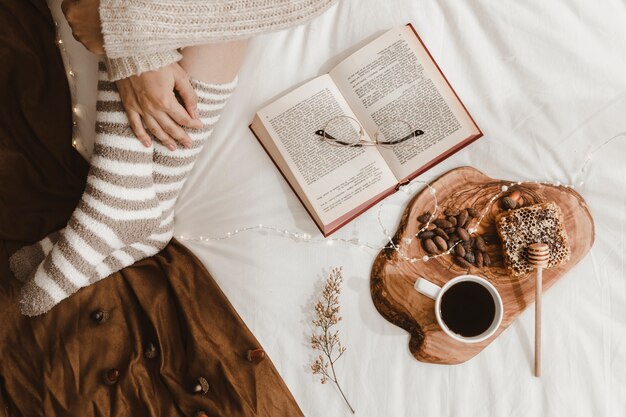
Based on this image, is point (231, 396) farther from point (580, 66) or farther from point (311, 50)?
point (580, 66)

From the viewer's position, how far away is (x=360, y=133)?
36.4 inches

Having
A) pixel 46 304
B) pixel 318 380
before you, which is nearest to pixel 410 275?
pixel 318 380

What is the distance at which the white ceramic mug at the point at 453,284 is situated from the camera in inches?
31.0

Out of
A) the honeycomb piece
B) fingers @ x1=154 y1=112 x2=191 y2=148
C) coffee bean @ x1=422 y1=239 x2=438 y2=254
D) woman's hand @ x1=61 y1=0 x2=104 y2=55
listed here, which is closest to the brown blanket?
woman's hand @ x1=61 y1=0 x2=104 y2=55

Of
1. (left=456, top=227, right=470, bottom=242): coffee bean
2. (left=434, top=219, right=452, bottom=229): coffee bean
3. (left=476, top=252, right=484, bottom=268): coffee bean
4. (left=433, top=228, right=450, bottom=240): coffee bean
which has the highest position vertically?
(left=434, top=219, right=452, bottom=229): coffee bean

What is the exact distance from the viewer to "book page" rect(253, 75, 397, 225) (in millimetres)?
910

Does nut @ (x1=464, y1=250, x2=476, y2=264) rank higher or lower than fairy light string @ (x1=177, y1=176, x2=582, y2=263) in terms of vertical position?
lower

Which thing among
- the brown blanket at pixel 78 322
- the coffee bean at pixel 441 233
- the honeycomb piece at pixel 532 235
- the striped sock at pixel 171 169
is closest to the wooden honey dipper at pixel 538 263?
the honeycomb piece at pixel 532 235

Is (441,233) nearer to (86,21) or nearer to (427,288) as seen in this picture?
(427,288)

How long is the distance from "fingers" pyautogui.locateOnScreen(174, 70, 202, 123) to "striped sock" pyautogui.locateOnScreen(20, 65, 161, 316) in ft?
0.29

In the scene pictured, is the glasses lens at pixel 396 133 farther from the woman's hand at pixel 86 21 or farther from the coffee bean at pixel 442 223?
the woman's hand at pixel 86 21

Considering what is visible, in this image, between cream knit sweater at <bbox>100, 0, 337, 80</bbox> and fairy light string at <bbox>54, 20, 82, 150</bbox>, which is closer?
cream knit sweater at <bbox>100, 0, 337, 80</bbox>

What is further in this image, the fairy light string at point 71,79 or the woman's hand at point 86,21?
the fairy light string at point 71,79

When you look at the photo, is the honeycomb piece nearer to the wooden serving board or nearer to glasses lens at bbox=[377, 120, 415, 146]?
the wooden serving board
